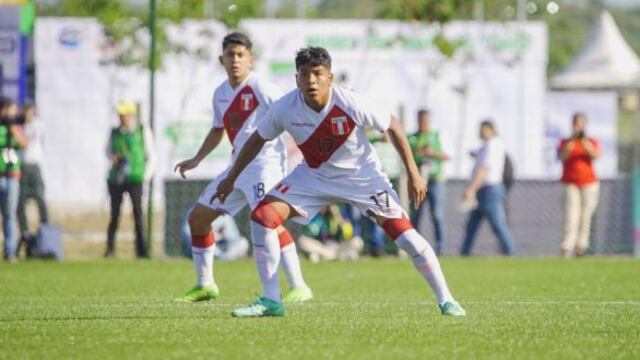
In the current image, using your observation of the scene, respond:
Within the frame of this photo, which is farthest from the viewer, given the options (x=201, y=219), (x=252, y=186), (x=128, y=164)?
(x=128, y=164)

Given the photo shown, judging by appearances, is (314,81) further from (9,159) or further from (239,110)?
(9,159)

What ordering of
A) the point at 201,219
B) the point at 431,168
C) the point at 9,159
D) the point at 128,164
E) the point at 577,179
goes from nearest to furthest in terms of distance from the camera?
the point at 201,219 < the point at 9,159 < the point at 128,164 < the point at 431,168 < the point at 577,179

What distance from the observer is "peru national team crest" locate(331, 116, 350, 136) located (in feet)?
37.7

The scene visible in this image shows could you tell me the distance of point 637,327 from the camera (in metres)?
11.1

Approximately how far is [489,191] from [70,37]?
547 inches

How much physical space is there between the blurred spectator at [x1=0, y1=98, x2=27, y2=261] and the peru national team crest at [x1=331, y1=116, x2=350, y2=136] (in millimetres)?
11794

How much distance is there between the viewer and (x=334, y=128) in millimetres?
11508

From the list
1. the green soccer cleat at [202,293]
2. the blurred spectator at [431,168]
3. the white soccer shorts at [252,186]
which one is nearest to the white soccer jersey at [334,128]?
the white soccer shorts at [252,186]

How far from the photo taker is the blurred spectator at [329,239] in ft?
78.1

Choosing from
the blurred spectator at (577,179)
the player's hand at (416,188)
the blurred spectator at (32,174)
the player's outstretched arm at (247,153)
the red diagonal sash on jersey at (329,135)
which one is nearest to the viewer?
the player's hand at (416,188)

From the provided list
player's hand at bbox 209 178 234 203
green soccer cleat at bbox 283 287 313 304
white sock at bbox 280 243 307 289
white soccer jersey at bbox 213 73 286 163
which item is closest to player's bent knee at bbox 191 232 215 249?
white sock at bbox 280 243 307 289

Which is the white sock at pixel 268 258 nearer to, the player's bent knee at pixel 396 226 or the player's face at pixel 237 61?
the player's bent knee at pixel 396 226

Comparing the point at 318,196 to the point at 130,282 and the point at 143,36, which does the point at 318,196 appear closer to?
the point at 130,282

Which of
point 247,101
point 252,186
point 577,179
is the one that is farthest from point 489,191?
point 252,186
